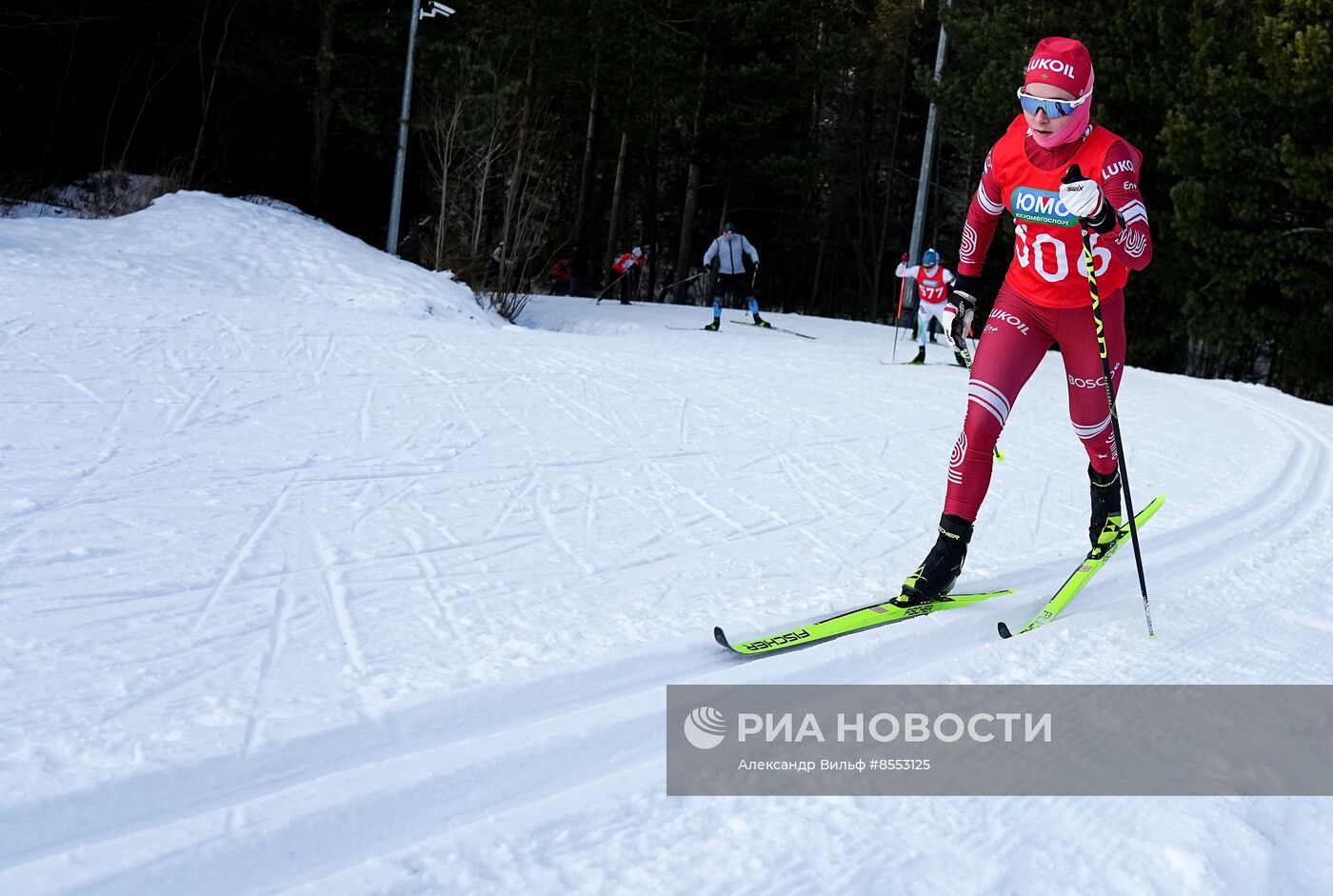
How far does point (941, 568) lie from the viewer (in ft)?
12.5

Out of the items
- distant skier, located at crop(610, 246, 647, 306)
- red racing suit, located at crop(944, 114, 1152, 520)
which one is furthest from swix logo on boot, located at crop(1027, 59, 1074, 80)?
distant skier, located at crop(610, 246, 647, 306)

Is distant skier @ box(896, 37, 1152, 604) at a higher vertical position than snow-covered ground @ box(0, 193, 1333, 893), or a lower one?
higher

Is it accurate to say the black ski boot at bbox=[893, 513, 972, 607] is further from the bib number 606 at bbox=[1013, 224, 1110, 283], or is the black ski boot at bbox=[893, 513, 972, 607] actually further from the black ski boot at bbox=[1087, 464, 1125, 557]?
the bib number 606 at bbox=[1013, 224, 1110, 283]

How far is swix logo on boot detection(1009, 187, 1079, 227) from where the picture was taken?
386 cm

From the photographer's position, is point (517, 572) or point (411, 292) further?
point (411, 292)

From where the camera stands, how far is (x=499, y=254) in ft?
50.1

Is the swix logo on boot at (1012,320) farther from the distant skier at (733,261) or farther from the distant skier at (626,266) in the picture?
the distant skier at (626,266)

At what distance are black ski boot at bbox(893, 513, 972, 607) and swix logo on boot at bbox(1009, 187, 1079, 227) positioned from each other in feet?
3.78

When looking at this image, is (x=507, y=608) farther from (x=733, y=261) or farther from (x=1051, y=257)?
(x=733, y=261)

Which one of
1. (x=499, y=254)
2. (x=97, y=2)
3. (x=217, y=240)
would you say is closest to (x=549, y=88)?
(x=97, y=2)

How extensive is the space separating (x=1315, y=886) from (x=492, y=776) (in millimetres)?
1755

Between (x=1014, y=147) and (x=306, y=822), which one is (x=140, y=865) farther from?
(x=1014, y=147)

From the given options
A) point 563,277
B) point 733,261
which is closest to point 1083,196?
point 733,261

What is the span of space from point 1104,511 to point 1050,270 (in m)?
1.02
